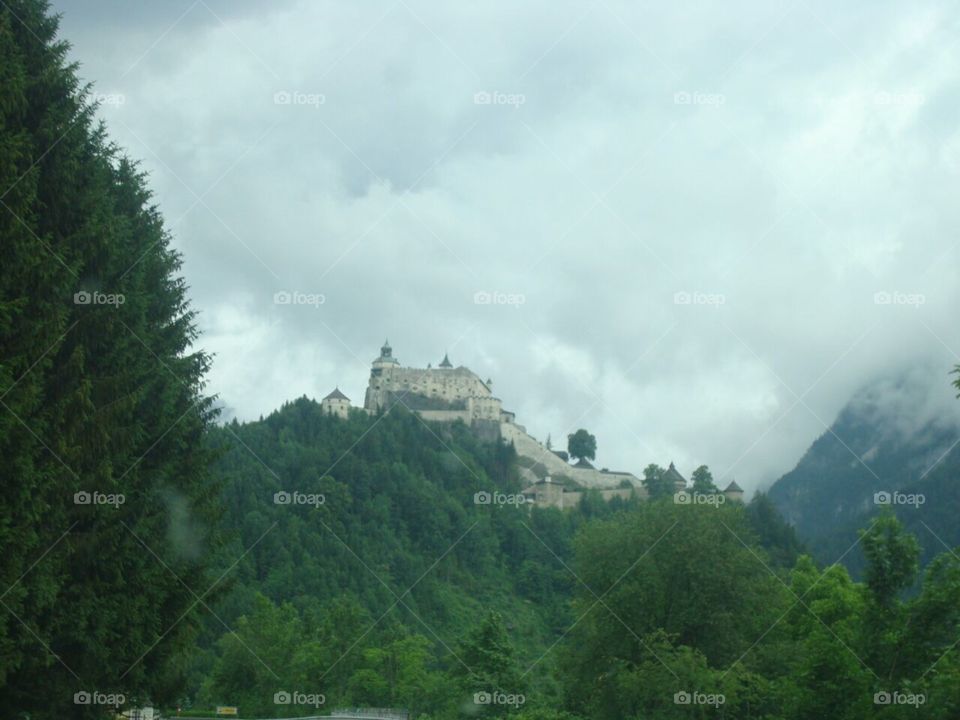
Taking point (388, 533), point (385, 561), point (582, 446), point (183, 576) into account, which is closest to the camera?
point (183, 576)

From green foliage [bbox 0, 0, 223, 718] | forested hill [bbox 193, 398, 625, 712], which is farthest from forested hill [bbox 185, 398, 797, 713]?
green foliage [bbox 0, 0, 223, 718]

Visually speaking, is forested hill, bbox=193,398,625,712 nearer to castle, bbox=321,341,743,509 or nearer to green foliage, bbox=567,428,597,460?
castle, bbox=321,341,743,509

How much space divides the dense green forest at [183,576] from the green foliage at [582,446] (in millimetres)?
118544

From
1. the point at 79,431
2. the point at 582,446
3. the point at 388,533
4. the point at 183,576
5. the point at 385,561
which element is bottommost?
the point at 183,576

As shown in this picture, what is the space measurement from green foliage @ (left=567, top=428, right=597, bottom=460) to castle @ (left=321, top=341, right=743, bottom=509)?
37.6 ft

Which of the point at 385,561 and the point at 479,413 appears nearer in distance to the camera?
the point at 385,561

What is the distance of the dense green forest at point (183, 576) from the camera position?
1802cm

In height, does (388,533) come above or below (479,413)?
below

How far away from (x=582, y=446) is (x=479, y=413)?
2829 centimetres

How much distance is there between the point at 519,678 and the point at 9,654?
3932 cm

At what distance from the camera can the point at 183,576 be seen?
23.6m

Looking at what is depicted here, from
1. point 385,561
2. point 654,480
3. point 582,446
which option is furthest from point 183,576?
point 582,446

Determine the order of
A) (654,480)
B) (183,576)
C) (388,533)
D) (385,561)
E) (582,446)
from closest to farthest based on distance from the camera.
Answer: (183,576)
(385,561)
(388,533)
(654,480)
(582,446)

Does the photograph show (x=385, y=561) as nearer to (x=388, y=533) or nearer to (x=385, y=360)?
(x=388, y=533)
